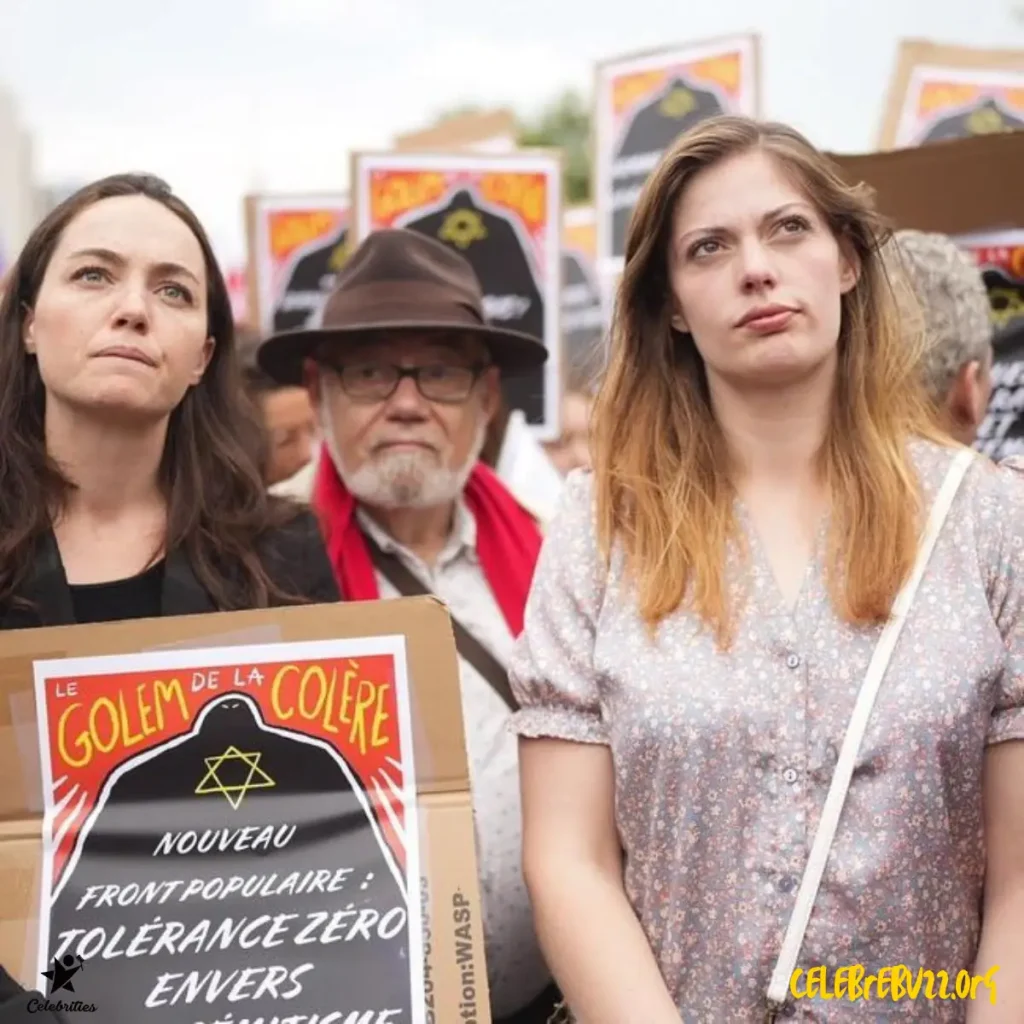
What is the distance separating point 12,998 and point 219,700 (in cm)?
44

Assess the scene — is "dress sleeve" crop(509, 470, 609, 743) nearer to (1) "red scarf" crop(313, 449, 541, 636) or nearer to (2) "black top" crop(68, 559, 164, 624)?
(2) "black top" crop(68, 559, 164, 624)

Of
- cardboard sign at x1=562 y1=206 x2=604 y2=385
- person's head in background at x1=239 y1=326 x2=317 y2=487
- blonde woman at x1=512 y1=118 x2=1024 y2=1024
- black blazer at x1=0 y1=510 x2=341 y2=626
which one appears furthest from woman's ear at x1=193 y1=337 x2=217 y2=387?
cardboard sign at x1=562 y1=206 x2=604 y2=385

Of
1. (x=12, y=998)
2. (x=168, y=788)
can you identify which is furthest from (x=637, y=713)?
(x=12, y=998)

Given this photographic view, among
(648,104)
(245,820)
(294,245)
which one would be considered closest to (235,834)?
(245,820)

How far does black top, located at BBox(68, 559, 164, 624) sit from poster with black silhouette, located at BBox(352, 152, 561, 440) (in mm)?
1847

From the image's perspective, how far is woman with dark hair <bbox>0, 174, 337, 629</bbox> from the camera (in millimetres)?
2131

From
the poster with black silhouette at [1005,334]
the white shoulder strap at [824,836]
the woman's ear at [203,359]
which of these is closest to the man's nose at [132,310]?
the woman's ear at [203,359]

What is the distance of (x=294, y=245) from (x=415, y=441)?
1974 millimetres

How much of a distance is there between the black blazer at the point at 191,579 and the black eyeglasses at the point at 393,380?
0.51m

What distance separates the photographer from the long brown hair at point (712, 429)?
1925 millimetres

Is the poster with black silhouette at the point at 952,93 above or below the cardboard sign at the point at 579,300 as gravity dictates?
above

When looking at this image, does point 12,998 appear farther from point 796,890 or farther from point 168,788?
point 796,890

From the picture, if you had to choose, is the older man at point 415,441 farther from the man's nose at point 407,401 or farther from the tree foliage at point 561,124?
the tree foliage at point 561,124

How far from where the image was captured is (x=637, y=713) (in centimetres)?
188
